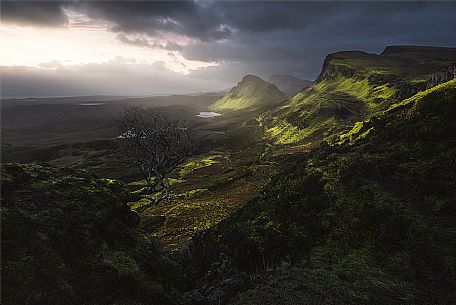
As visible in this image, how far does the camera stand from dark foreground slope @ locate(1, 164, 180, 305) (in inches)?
514

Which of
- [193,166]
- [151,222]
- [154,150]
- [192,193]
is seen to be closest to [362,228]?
[151,222]

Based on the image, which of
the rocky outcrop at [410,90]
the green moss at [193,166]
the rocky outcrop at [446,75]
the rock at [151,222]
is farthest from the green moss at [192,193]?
the rocky outcrop at [410,90]

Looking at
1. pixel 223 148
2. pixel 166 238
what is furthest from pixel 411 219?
pixel 223 148

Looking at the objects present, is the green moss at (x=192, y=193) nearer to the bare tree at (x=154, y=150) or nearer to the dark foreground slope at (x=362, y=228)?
the bare tree at (x=154, y=150)

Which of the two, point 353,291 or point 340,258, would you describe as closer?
point 353,291

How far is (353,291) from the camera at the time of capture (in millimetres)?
14742

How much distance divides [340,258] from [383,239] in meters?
3.20

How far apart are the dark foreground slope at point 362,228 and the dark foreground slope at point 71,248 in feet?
14.4

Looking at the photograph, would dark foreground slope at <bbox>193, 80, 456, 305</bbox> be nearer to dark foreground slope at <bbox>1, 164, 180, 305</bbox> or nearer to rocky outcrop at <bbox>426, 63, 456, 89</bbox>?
dark foreground slope at <bbox>1, 164, 180, 305</bbox>

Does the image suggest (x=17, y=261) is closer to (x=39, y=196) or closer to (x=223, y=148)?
(x=39, y=196)

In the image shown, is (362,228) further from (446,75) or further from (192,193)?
(192,193)

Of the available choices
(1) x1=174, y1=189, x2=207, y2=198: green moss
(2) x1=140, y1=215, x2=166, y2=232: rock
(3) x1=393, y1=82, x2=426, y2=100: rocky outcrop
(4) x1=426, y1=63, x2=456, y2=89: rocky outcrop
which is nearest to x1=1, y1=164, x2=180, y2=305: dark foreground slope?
(2) x1=140, y1=215, x2=166, y2=232: rock

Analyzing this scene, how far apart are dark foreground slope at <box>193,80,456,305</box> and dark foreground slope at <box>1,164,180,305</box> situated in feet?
14.4

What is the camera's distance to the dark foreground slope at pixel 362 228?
15.1 m
